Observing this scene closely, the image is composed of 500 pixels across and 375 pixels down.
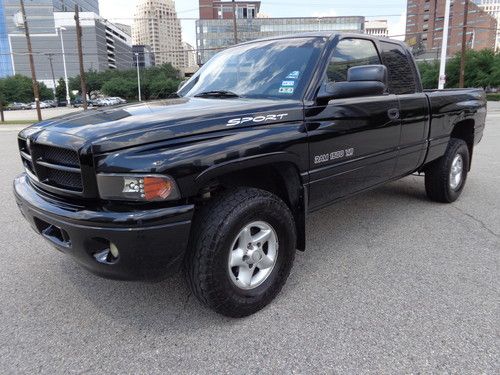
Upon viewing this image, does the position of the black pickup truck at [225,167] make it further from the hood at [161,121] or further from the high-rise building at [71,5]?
the high-rise building at [71,5]

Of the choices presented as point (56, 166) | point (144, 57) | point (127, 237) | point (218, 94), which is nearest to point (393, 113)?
point (218, 94)

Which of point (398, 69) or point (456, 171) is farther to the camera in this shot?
point (456, 171)

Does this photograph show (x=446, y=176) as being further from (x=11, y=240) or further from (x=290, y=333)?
(x=11, y=240)

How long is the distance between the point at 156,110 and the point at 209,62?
5.43 ft

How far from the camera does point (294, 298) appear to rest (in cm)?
296

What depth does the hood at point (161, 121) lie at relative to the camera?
2.26 m

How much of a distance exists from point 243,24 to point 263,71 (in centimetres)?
7105

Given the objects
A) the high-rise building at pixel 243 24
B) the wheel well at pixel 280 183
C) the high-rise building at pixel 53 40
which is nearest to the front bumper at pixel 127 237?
the wheel well at pixel 280 183

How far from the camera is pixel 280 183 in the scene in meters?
2.99

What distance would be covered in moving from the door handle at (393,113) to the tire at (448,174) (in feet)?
4.70

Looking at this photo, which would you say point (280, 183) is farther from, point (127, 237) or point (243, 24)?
point (243, 24)

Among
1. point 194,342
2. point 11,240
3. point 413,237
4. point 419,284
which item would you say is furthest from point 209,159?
point 11,240

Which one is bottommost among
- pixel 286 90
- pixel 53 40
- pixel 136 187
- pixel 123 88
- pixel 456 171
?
pixel 123 88

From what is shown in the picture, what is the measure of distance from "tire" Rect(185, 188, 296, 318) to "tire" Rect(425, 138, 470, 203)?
288cm
